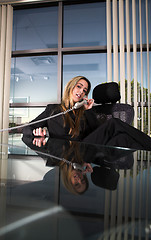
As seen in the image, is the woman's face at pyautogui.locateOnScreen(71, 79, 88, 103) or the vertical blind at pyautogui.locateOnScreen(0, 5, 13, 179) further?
the vertical blind at pyautogui.locateOnScreen(0, 5, 13, 179)

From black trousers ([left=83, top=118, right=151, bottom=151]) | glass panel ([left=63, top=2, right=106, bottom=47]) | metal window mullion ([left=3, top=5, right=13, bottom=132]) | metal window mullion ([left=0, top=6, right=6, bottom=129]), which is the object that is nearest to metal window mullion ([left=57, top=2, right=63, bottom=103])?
glass panel ([left=63, top=2, right=106, bottom=47])

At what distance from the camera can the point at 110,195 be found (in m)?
0.13

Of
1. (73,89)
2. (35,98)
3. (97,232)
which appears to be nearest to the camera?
(97,232)

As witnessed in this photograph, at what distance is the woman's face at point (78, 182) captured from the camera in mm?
Answer: 146

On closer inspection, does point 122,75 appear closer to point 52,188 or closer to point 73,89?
point 73,89

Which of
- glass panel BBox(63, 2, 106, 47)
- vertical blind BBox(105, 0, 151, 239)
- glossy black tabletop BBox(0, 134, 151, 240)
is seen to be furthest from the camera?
glass panel BBox(63, 2, 106, 47)

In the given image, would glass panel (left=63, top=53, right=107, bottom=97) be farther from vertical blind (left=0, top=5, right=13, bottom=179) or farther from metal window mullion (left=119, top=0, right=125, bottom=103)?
vertical blind (left=0, top=5, right=13, bottom=179)

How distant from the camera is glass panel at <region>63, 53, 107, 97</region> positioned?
117 inches

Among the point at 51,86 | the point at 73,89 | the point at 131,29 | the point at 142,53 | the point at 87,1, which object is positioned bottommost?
the point at 73,89

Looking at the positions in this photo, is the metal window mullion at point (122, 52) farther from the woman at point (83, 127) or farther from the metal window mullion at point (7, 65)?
the metal window mullion at point (7, 65)

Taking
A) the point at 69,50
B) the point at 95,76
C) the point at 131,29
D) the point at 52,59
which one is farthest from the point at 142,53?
the point at 52,59

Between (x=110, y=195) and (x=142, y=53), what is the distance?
3.09 meters

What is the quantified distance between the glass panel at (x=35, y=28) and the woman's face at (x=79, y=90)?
1.56m

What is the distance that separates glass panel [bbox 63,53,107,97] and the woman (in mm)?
1090
